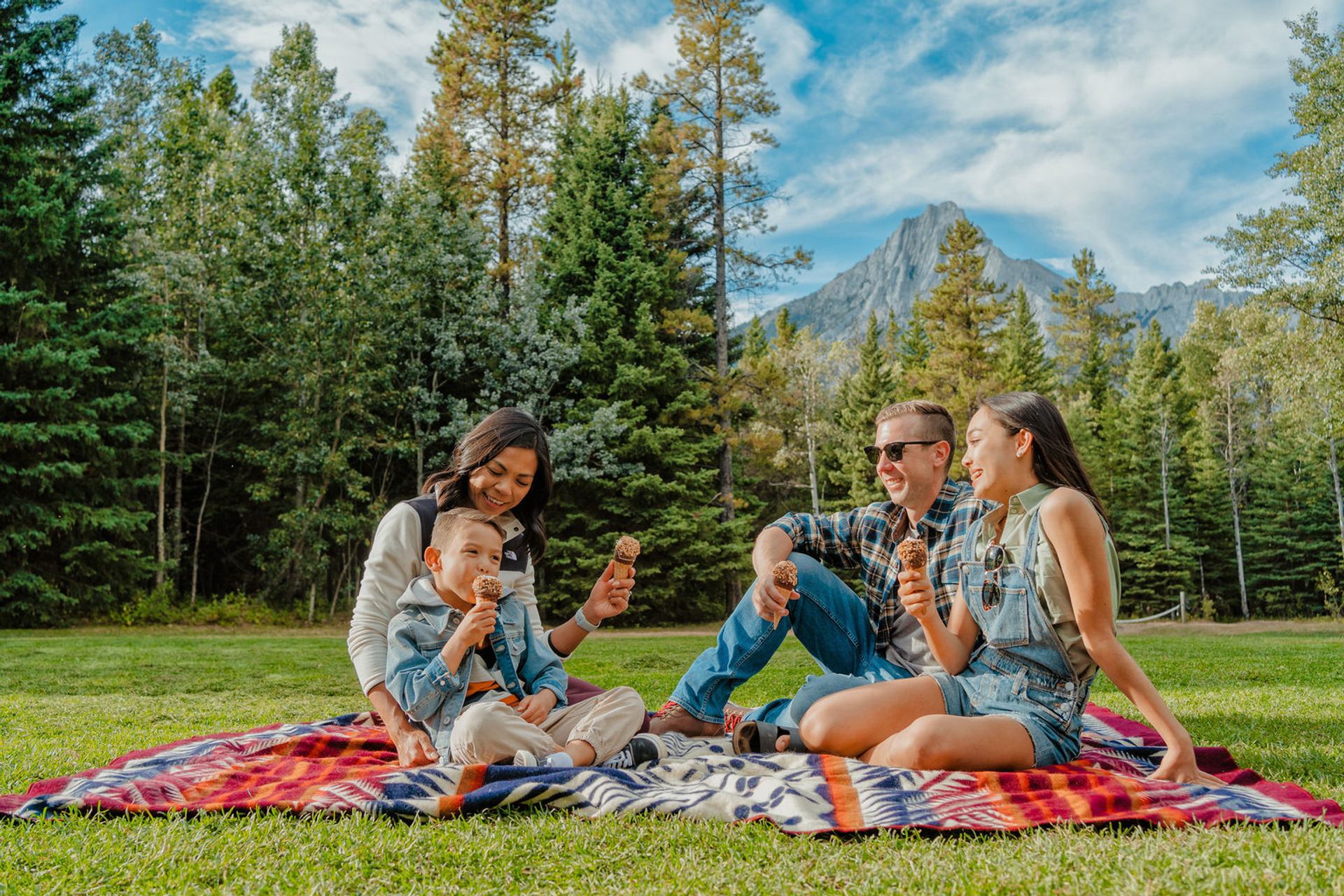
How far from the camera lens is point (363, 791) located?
91.6 inches

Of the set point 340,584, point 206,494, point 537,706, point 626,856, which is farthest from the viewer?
point 340,584

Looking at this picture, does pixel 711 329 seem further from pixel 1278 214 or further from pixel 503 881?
pixel 503 881

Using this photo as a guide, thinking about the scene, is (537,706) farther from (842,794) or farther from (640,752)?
(842,794)

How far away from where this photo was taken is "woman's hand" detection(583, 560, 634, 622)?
330 centimetres

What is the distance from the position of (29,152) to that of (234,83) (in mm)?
14538

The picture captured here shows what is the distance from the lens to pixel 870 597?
11.3ft

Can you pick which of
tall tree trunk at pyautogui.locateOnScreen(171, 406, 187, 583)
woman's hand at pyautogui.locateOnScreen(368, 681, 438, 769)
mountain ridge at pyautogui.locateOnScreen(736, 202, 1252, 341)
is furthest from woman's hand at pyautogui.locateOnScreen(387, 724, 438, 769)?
mountain ridge at pyautogui.locateOnScreen(736, 202, 1252, 341)

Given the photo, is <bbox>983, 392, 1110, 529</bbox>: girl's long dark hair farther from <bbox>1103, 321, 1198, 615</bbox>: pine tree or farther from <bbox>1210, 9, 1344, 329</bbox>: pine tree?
<bbox>1103, 321, 1198, 615</bbox>: pine tree

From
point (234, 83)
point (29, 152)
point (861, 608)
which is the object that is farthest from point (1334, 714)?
point (234, 83)

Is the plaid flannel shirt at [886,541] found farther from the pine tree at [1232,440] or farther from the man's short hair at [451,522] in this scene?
the pine tree at [1232,440]

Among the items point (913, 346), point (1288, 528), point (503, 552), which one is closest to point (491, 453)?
point (503, 552)

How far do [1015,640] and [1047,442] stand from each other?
2.07 ft

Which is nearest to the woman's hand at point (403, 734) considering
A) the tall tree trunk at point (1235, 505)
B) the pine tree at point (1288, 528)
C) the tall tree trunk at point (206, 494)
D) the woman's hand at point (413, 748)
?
the woman's hand at point (413, 748)

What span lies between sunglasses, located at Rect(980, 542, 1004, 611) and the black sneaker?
3.87 ft
